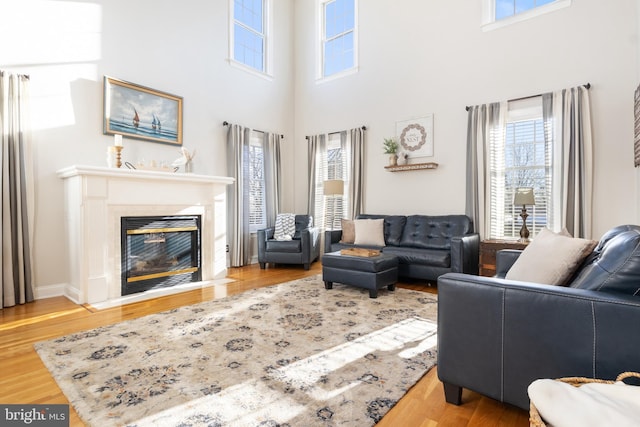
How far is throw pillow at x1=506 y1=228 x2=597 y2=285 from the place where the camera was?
167 centimetres

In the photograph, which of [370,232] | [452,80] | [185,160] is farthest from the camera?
[370,232]

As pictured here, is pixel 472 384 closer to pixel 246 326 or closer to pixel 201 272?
pixel 246 326

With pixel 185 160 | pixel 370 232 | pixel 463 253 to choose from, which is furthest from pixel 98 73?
pixel 463 253

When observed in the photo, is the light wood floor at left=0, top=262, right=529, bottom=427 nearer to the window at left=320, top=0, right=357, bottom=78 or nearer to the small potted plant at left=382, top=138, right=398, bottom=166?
the small potted plant at left=382, top=138, right=398, bottom=166

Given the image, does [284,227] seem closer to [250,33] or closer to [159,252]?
[159,252]

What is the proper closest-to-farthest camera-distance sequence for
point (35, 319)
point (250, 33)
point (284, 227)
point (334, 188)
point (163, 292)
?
1. point (35, 319)
2. point (163, 292)
3. point (334, 188)
4. point (284, 227)
5. point (250, 33)

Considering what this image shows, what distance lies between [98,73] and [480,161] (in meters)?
5.00

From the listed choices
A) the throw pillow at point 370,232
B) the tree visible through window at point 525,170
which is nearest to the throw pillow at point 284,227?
the throw pillow at point 370,232

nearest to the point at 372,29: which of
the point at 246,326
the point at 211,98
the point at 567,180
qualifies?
the point at 211,98

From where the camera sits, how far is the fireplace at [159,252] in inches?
145

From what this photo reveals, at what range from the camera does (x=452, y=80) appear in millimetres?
4781

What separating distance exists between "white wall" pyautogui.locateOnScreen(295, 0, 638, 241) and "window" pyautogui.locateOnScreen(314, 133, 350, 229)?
1.18ft

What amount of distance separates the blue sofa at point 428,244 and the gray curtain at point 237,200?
1465mm

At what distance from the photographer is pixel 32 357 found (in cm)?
215
